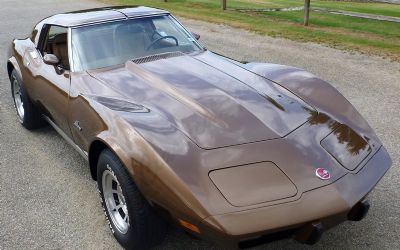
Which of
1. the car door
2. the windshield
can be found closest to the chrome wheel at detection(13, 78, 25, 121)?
the car door

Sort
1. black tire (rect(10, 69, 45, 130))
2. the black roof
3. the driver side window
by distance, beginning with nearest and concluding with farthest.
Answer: the driver side window < the black roof < black tire (rect(10, 69, 45, 130))

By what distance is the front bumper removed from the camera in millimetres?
2350

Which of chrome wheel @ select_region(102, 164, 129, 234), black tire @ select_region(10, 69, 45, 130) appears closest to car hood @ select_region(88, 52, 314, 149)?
chrome wheel @ select_region(102, 164, 129, 234)

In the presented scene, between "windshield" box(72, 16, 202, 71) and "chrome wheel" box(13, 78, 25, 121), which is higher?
"windshield" box(72, 16, 202, 71)

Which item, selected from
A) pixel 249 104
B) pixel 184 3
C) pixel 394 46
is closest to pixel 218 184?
pixel 249 104

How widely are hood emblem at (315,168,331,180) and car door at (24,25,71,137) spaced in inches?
88.0

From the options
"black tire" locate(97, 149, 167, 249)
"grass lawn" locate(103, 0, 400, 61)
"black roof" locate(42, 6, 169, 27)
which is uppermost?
"black roof" locate(42, 6, 169, 27)

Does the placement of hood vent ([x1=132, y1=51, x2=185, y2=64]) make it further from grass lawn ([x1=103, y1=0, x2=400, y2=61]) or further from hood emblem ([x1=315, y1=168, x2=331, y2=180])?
grass lawn ([x1=103, y1=0, x2=400, y2=61])

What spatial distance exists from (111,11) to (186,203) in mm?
2878

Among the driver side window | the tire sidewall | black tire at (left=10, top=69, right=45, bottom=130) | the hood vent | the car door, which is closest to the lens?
the tire sidewall

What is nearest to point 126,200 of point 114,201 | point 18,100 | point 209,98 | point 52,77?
point 114,201

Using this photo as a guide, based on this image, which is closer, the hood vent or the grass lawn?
the hood vent

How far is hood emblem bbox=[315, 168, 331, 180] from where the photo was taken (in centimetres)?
265

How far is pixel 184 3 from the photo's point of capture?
1741cm
